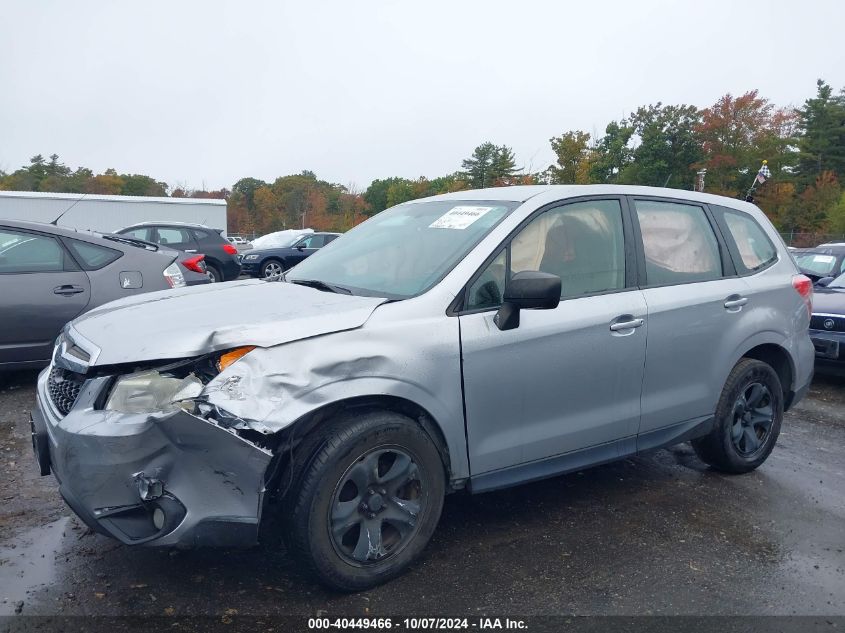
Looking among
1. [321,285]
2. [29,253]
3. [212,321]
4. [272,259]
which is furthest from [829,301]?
[272,259]

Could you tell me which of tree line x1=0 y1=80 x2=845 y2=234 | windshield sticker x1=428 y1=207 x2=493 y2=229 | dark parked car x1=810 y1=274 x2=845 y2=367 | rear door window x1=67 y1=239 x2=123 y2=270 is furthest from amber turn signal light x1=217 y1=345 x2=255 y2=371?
tree line x1=0 y1=80 x2=845 y2=234

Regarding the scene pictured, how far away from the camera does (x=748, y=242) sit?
15.3 ft

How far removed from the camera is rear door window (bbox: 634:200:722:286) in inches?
160

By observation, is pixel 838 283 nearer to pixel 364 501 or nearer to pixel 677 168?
pixel 364 501

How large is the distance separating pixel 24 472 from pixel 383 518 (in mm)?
2543

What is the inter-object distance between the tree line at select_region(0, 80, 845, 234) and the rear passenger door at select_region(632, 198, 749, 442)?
3237 cm

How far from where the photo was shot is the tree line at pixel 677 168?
42.0 metres

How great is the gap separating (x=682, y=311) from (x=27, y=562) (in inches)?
138

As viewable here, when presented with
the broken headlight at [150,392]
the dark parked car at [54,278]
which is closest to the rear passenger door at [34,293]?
the dark parked car at [54,278]

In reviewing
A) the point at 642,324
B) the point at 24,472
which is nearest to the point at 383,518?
the point at 642,324

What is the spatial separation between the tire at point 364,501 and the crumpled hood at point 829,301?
19.2 ft

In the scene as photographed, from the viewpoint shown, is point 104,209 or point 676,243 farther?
point 104,209

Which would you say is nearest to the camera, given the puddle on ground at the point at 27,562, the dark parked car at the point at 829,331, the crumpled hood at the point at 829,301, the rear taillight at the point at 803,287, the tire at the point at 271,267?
the puddle on ground at the point at 27,562

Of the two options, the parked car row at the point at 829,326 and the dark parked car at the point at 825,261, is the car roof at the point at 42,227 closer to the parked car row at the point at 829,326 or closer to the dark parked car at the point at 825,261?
the parked car row at the point at 829,326
